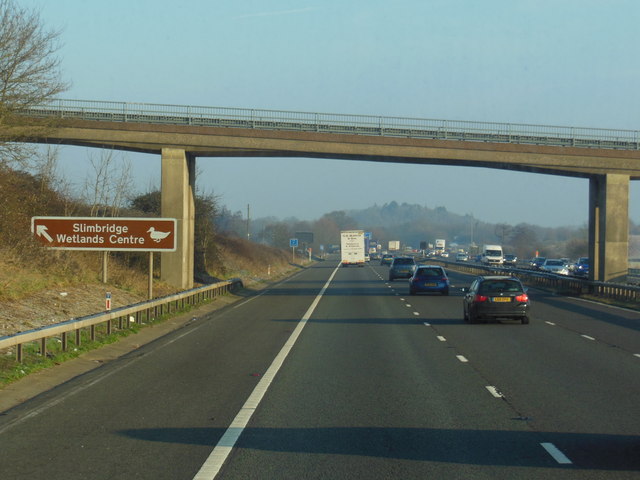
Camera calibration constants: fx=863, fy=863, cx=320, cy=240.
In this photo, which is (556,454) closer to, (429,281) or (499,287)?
(499,287)

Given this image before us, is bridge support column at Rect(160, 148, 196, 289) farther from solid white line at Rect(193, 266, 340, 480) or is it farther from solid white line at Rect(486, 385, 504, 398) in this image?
solid white line at Rect(486, 385, 504, 398)

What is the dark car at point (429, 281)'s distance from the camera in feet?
143

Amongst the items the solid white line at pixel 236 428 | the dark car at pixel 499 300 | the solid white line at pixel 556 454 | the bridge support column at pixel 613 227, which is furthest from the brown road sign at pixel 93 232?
the bridge support column at pixel 613 227

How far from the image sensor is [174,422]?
33.7ft

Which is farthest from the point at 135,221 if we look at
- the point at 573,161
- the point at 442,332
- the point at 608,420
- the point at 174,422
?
the point at 573,161

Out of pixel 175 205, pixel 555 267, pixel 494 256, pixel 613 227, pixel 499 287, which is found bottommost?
pixel 555 267

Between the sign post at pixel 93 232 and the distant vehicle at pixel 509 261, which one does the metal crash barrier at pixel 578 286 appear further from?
the distant vehicle at pixel 509 261

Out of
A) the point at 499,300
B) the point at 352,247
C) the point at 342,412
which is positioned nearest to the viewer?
the point at 342,412

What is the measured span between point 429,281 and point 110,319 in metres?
25.5

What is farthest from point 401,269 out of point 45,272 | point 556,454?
point 556,454

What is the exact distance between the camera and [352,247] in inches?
3743

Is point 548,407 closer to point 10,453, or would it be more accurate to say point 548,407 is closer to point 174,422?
point 174,422

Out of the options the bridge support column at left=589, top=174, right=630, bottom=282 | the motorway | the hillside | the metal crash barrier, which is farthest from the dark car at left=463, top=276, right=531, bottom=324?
the bridge support column at left=589, top=174, right=630, bottom=282

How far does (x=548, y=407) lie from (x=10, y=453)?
665 cm
